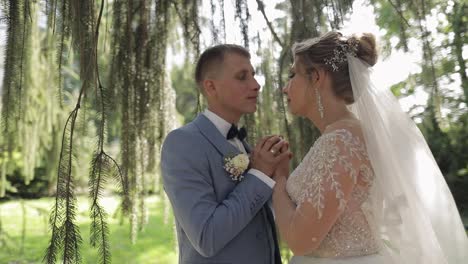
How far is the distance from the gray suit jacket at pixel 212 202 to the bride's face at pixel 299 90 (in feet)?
0.94

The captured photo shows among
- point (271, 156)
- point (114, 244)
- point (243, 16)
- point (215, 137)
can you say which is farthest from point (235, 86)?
point (114, 244)

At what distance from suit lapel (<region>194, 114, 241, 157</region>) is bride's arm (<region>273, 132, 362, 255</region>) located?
254mm

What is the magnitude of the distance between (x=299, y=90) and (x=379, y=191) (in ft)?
1.52

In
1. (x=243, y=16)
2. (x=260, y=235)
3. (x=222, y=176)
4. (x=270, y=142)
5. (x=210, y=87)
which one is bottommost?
(x=260, y=235)

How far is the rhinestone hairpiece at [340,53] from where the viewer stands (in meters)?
1.86

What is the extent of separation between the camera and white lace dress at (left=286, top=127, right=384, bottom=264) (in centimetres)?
170

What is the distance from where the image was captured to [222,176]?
1.75m

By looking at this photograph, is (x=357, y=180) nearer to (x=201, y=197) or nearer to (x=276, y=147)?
(x=276, y=147)

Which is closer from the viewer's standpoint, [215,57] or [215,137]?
[215,137]

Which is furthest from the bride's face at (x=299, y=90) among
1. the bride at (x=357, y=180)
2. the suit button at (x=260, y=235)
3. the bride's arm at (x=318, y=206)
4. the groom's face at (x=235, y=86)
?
the suit button at (x=260, y=235)

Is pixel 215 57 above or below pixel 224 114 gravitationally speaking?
above

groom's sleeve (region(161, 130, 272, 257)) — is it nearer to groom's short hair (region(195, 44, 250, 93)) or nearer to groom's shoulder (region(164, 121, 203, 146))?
groom's shoulder (region(164, 121, 203, 146))

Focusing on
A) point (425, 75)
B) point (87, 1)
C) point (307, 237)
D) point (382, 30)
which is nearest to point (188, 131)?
point (307, 237)

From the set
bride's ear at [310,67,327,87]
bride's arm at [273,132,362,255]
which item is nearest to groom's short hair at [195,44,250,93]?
bride's ear at [310,67,327,87]
